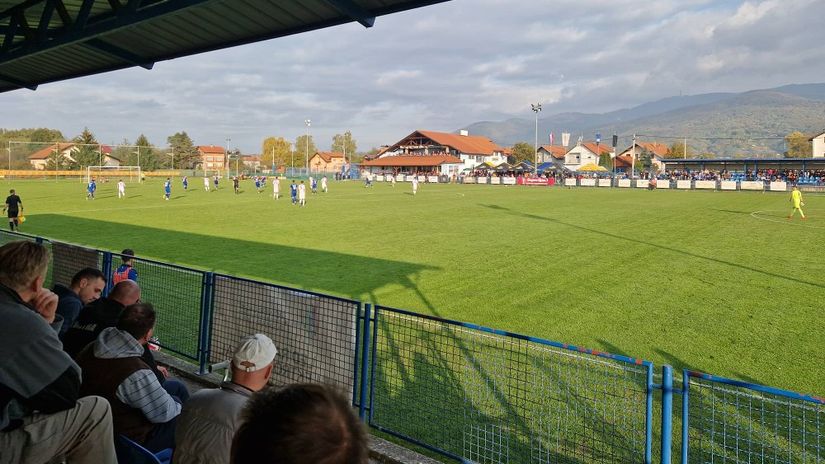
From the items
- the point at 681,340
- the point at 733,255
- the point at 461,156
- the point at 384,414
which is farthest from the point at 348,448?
the point at 461,156

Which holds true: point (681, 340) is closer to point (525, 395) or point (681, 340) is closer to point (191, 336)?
point (525, 395)

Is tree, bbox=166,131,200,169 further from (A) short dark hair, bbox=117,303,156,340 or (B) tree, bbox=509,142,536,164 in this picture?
(A) short dark hair, bbox=117,303,156,340

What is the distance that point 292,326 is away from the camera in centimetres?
571

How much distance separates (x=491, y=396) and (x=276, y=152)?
14839cm

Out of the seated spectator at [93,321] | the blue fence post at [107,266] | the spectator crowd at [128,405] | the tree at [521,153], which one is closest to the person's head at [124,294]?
the seated spectator at [93,321]

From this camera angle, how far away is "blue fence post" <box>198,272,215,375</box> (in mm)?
6452

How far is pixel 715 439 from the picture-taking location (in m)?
5.16

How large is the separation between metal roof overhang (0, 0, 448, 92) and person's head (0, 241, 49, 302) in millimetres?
3310

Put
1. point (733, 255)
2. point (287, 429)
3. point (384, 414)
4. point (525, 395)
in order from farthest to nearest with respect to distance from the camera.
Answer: point (733, 255), point (525, 395), point (384, 414), point (287, 429)

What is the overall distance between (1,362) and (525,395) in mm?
4802

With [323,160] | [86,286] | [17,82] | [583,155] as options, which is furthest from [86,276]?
[323,160]

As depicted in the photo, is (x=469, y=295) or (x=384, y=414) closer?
(x=384, y=414)

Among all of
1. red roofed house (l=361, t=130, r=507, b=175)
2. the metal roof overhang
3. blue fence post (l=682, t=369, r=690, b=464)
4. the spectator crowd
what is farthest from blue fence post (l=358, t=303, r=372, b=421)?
red roofed house (l=361, t=130, r=507, b=175)

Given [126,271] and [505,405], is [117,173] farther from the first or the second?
[505,405]
